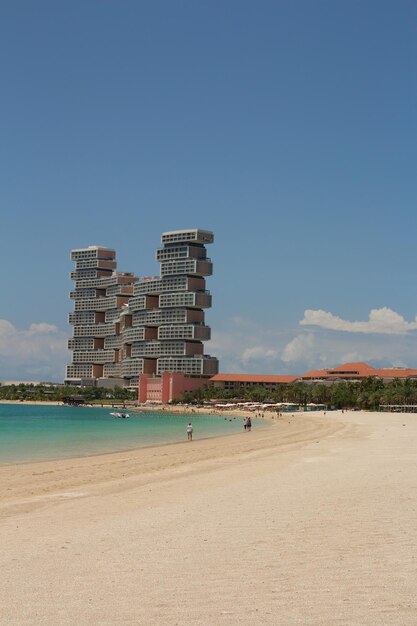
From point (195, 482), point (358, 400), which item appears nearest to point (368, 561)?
point (195, 482)

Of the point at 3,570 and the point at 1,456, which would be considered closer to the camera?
the point at 3,570

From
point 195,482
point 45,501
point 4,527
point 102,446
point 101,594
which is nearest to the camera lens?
point 101,594

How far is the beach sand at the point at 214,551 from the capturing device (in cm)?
941

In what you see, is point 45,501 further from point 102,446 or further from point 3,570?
point 102,446

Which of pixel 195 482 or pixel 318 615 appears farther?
pixel 195 482

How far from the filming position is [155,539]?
14250mm

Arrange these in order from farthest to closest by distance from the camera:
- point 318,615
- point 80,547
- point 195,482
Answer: point 195,482 → point 80,547 → point 318,615

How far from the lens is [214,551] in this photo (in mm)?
12883

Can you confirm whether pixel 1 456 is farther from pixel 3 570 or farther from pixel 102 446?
pixel 3 570

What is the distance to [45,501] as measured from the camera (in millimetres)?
20906

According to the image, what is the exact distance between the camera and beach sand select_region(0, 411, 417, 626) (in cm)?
941

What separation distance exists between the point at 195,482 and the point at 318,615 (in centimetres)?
1619

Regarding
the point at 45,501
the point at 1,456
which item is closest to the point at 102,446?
the point at 1,456

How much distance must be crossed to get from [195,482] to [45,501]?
6.05 meters
